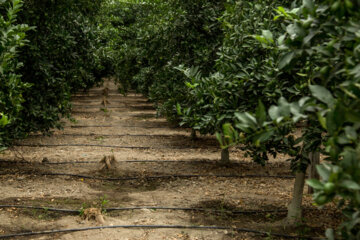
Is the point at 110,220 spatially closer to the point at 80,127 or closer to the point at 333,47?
the point at 333,47

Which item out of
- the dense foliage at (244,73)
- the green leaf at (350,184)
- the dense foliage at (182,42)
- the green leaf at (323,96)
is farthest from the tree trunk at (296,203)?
the green leaf at (350,184)

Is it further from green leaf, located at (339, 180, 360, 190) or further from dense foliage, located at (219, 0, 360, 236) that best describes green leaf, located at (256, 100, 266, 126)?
green leaf, located at (339, 180, 360, 190)

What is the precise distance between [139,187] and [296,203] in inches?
116

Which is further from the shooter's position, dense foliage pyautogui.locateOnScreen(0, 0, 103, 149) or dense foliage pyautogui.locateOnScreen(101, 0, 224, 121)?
dense foliage pyautogui.locateOnScreen(101, 0, 224, 121)

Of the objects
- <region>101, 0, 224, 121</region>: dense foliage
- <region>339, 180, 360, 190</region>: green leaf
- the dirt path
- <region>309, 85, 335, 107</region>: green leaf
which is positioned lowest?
the dirt path

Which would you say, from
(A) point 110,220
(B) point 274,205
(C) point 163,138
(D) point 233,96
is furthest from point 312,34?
(C) point 163,138

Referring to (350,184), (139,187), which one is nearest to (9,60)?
Answer: (139,187)

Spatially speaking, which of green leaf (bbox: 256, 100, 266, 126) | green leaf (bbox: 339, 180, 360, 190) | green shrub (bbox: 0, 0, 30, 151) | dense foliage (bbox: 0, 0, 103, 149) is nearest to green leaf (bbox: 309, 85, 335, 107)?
green leaf (bbox: 256, 100, 266, 126)

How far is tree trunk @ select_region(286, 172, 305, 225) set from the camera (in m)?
4.87

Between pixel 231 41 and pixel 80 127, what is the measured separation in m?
9.08

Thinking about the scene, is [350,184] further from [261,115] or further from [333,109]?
[261,115]

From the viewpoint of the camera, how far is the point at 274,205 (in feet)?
19.5

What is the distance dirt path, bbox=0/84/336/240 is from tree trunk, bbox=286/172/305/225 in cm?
19

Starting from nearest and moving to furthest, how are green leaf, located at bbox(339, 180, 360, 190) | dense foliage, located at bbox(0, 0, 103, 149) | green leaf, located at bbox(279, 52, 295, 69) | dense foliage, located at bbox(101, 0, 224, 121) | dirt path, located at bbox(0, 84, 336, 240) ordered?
green leaf, located at bbox(339, 180, 360, 190)
green leaf, located at bbox(279, 52, 295, 69)
dirt path, located at bbox(0, 84, 336, 240)
dense foliage, located at bbox(0, 0, 103, 149)
dense foliage, located at bbox(101, 0, 224, 121)
